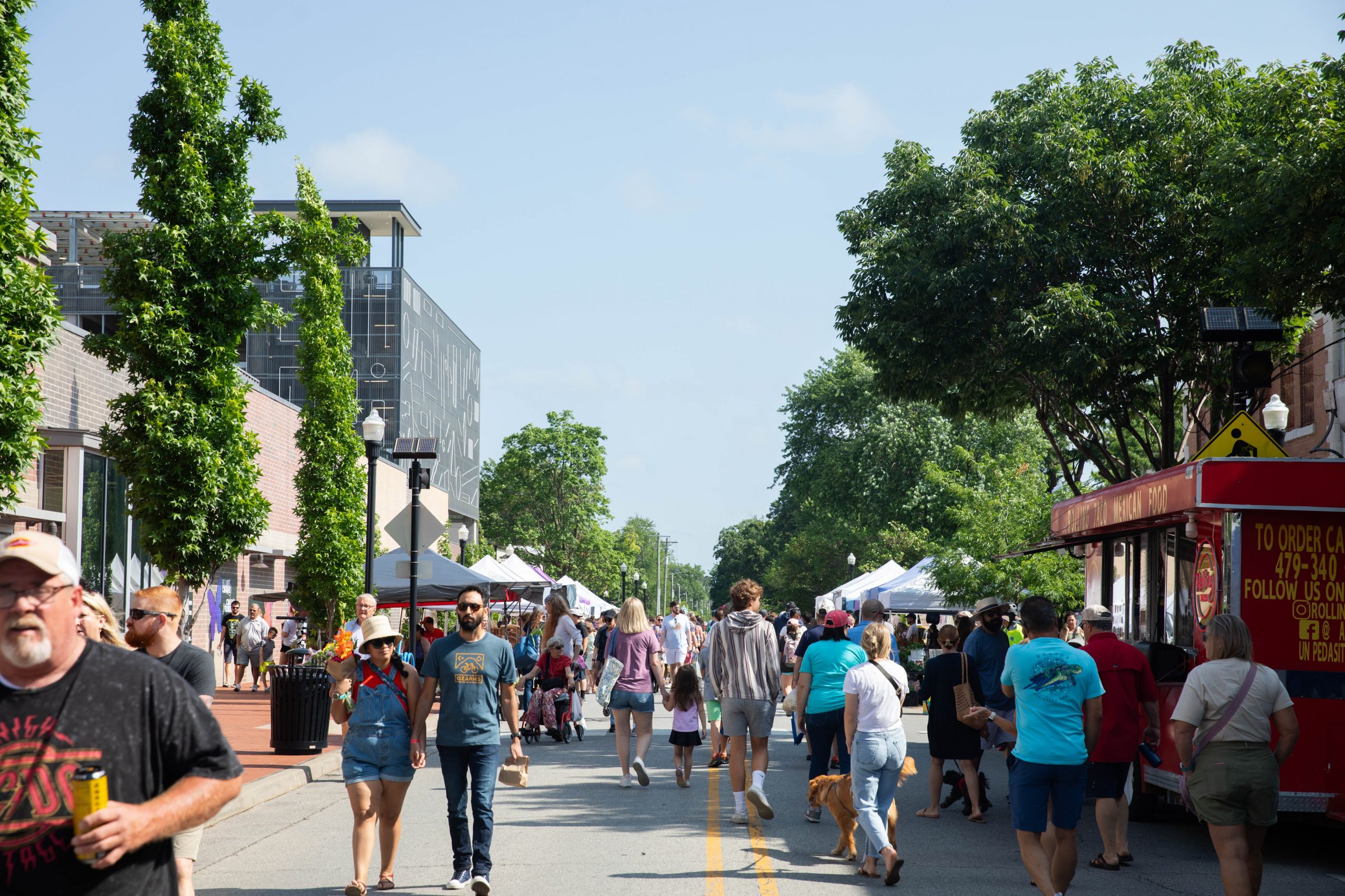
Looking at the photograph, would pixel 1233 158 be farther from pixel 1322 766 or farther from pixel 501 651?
pixel 501 651

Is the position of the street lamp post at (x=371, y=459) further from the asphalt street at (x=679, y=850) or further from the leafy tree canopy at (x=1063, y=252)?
the leafy tree canopy at (x=1063, y=252)

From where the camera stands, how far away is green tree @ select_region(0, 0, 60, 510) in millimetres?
10297

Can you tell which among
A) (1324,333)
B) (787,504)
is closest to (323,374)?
(1324,333)

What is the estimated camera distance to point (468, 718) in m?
8.41

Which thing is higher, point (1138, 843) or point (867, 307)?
point (867, 307)

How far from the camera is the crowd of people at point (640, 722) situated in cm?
314

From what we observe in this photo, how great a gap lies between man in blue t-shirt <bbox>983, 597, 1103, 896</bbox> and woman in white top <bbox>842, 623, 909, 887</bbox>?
1.23 meters

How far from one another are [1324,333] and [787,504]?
6958cm

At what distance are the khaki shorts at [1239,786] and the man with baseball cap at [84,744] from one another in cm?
558

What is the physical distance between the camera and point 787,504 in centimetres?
9719

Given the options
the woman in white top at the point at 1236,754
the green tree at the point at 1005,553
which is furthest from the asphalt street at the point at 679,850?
the green tree at the point at 1005,553

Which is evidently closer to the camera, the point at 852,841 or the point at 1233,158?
the point at 852,841

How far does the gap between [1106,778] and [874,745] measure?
6.07 feet

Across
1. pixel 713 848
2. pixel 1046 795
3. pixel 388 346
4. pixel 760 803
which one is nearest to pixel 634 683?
pixel 760 803
